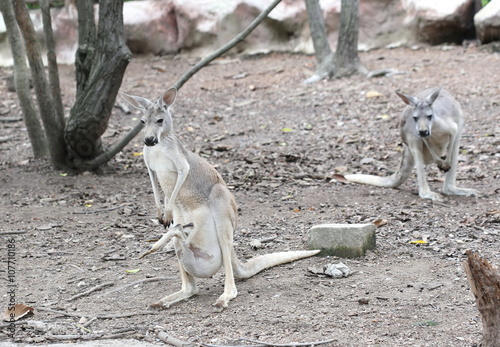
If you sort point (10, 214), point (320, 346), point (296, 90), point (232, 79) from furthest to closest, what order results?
1. point (232, 79)
2. point (296, 90)
3. point (10, 214)
4. point (320, 346)

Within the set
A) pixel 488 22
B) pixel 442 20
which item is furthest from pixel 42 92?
pixel 442 20

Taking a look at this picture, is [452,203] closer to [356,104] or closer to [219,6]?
[356,104]

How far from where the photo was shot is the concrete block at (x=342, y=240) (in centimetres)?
441

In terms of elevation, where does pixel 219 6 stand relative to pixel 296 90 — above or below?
above

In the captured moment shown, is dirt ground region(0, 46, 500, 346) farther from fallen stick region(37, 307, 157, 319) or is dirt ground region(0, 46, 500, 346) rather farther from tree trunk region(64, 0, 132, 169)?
tree trunk region(64, 0, 132, 169)

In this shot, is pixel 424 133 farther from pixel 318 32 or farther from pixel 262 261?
pixel 318 32

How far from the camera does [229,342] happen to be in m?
3.34

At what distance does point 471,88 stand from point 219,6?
572 centimetres

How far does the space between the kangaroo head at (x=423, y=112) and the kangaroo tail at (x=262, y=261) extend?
2.12 metres

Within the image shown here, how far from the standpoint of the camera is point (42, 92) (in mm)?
6457

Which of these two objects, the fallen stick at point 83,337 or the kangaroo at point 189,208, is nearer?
the fallen stick at point 83,337

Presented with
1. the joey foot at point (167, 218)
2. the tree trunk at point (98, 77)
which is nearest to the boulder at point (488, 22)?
Result: the tree trunk at point (98, 77)

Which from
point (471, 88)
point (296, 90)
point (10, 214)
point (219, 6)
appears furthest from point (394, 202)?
point (219, 6)

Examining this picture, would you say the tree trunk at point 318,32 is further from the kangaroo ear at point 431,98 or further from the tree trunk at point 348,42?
the kangaroo ear at point 431,98
